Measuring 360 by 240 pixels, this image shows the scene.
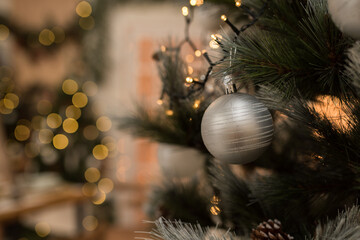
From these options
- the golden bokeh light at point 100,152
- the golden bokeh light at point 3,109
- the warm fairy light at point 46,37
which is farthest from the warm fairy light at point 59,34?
the golden bokeh light at point 100,152

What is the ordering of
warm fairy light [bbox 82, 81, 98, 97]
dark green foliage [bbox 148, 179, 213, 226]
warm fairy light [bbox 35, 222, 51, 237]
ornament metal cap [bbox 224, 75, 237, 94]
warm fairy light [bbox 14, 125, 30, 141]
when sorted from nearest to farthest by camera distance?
ornament metal cap [bbox 224, 75, 237, 94], dark green foliage [bbox 148, 179, 213, 226], warm fairy light [bbox 35, 222, 51, 237], warm fairy light [bbox 82, 81, 98, 97], warm fairy light [bbox 14, 125, 30, 141]

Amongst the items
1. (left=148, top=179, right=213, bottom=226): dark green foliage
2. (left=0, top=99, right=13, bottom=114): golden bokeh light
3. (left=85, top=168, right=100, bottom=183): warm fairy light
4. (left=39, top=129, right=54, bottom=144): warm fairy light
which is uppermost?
(left=0, top=99, right=13, bottom=114): golden bokeh light

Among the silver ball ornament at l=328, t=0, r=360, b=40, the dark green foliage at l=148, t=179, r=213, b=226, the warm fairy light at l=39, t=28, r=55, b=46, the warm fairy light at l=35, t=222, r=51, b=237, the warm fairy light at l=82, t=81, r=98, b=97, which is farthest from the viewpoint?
the warm fairy light at l=39, t=28, r=55, b=46

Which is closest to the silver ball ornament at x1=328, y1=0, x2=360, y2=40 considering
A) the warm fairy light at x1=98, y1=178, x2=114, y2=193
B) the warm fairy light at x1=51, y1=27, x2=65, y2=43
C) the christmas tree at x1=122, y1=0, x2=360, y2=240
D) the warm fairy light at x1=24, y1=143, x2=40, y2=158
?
the christmas tree at x1=122, y1=0, x2=360, y2=240

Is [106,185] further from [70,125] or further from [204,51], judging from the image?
[204,51]

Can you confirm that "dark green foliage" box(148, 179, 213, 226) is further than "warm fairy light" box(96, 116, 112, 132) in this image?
No

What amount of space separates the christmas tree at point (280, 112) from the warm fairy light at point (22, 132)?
303 cm

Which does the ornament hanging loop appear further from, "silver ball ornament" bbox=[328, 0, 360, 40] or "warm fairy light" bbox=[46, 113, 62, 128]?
"warm fairy light" bbox=[46, 113, 62, 128]

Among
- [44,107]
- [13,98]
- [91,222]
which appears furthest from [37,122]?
[91,222]

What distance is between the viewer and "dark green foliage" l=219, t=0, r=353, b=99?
1.34 feet

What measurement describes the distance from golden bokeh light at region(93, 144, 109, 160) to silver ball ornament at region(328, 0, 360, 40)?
2.76 meters

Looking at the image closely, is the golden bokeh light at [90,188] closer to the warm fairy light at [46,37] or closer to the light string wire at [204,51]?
the warm fairy light at [46,37]

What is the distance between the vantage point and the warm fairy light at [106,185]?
9.87 ft

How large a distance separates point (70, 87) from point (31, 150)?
28.6 inches
